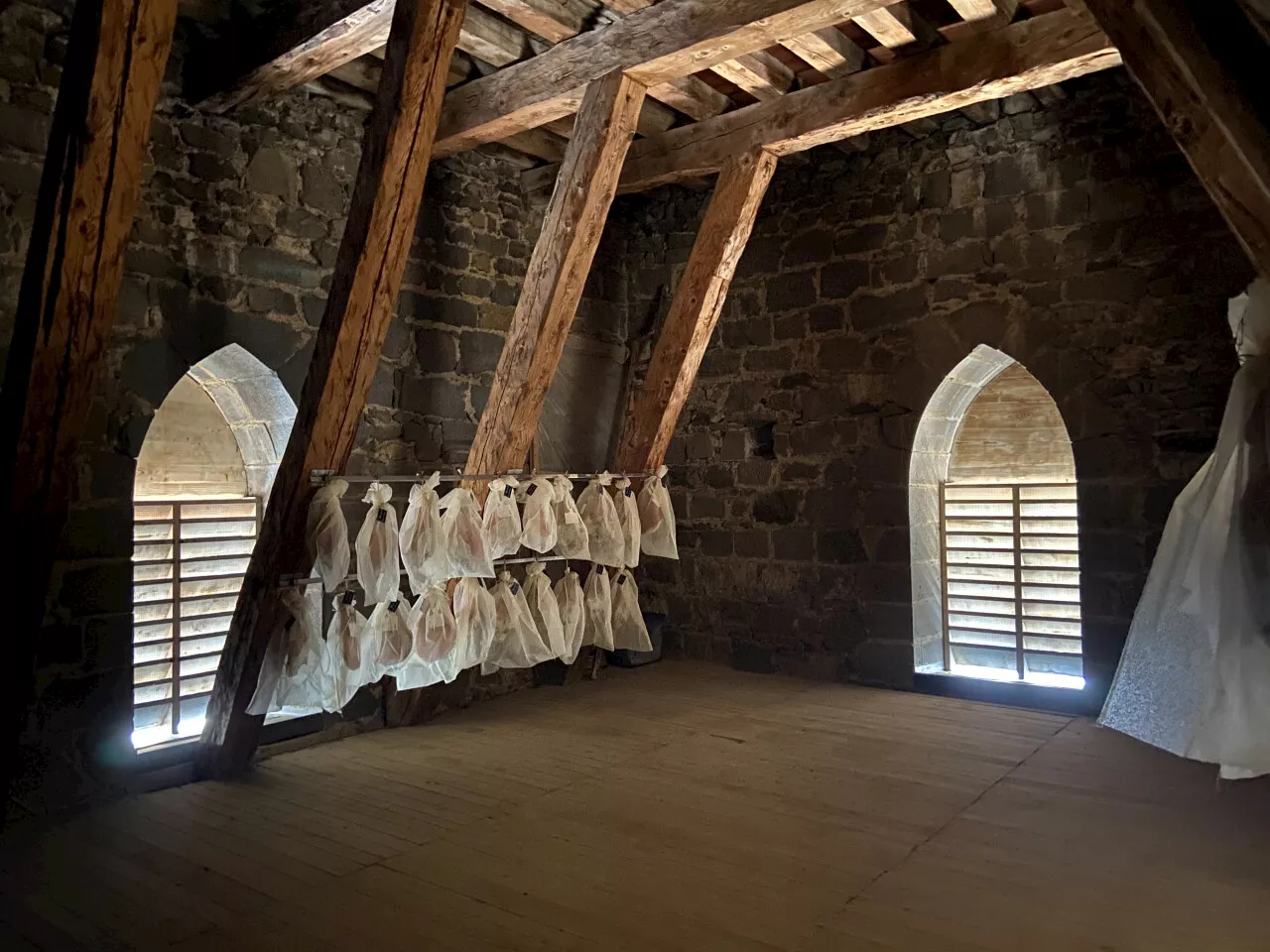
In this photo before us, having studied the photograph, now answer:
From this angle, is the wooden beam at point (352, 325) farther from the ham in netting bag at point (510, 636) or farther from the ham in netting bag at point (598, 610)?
the ham in netting bag at point (598, 610)

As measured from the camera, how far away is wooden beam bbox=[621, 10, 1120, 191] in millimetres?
3275

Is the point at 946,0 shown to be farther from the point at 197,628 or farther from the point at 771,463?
the point at 197,628

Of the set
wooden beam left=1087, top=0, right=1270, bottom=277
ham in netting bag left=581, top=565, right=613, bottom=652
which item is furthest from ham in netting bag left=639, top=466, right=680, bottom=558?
wooden beam left=1087, top=0, right=1270, bottom=277

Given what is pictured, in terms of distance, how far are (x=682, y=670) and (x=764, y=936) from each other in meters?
2.96

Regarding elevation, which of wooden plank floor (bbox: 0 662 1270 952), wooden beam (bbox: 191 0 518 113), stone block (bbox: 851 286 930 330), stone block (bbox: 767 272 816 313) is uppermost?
wooden beam (bbox: 191 0 518 113)

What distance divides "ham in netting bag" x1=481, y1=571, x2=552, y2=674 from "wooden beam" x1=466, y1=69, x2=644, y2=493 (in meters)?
0.46

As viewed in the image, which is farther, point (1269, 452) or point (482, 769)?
point (482, 769)

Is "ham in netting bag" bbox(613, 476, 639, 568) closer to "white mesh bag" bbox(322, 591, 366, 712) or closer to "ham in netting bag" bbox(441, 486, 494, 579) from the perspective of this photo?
"ham in netting bag" bbox(441, 486, 494, 579)

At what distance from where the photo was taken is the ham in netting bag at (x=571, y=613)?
3.99 metres

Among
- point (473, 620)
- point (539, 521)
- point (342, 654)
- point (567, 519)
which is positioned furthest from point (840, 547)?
point (342, 654)

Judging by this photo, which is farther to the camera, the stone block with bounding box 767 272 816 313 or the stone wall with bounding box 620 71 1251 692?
the stone block with bounding box 767 272 816 313

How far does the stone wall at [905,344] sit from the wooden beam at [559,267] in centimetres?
166

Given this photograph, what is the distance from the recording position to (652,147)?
4477mm

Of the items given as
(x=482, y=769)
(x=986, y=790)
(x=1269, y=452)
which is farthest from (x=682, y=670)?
(x=1269, y=452)
